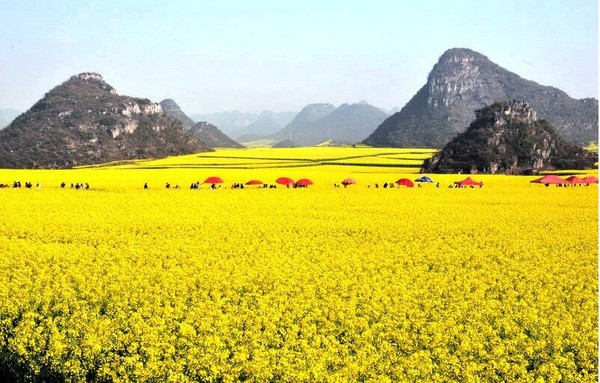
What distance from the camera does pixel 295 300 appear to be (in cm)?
1639

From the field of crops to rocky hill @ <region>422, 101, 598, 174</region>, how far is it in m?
84.1

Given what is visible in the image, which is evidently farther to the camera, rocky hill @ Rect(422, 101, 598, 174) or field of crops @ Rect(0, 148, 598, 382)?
rocky hill @ Rect(422, 101, 598, 174)

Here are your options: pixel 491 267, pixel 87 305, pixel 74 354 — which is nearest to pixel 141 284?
pixel 87 305

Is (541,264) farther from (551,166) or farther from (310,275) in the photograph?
(551,166)

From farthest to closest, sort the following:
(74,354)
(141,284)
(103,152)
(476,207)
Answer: (103,152) < (476,207) < (141,284) < (74,354)

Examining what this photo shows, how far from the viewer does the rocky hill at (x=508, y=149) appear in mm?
116938

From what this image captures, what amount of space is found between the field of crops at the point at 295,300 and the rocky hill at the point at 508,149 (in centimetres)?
8410

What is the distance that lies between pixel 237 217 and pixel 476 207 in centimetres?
2128

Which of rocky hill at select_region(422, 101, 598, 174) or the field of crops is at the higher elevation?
rocky hill at select_region(422, 101, 598, 174)

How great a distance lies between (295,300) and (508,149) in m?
118

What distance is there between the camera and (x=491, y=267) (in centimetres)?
2172

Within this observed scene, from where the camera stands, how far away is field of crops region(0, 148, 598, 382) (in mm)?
12008

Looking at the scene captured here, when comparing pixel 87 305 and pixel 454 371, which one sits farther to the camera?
pixel 87 305

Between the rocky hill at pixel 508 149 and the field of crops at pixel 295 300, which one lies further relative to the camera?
the rocky hill at pixel 508 149
